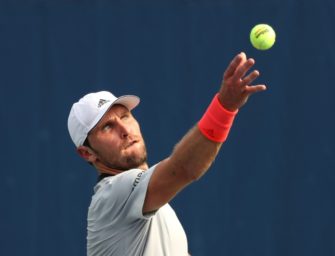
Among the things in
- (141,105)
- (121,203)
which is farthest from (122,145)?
(141,105)

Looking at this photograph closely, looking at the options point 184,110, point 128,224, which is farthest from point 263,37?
point 184,110

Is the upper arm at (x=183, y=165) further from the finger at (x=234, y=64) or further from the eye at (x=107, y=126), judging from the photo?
the eye at (x=107, y=126)

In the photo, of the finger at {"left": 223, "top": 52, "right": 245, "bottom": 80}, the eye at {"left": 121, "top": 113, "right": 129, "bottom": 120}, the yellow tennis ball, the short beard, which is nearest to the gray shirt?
the short beard

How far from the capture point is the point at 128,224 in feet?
9.00

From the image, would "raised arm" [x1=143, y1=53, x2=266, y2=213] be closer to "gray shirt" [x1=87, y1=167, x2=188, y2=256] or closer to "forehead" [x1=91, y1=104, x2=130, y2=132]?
"gray shirt" [x1=87, y1=167, x2=188, y2=256]

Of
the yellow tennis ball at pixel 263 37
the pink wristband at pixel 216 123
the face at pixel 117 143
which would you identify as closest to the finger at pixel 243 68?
the pink wristband at pixel 216 123

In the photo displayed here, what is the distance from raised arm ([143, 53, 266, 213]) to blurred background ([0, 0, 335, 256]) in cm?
204

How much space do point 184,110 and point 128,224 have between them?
6.36ft

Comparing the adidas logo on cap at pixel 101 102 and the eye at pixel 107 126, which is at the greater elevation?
the adidas logo on cap at pixel 101 102

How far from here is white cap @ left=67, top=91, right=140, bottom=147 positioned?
3.11 m

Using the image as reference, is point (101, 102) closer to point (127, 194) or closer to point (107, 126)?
point (107, 126)

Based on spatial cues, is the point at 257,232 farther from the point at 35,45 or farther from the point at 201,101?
the point at 35,45

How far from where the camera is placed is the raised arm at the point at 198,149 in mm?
2305

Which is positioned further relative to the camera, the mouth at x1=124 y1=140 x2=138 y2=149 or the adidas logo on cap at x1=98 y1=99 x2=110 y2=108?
the adidas logo on cap at x1=98 y1=99 x2=110 y2=108
